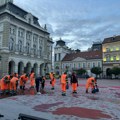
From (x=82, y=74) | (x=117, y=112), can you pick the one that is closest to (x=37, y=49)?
(x=82, y=74)

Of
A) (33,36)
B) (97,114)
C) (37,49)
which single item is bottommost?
(97,114)

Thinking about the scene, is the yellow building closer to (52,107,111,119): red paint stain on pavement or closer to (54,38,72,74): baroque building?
(54,38,72,74): baroque building

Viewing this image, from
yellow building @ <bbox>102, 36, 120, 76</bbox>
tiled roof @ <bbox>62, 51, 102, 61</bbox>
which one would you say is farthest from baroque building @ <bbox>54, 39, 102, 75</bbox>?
yellow building @ <bbox>102, 36, 120, 76</bbox>

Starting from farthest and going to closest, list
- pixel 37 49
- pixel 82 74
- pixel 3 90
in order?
pixel 82 74 < pixel 37 49 < pixel 3 90

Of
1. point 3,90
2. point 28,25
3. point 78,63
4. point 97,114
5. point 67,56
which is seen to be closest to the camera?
point 97,114

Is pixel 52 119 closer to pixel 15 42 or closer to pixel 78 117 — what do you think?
Answer: pixel 78 117

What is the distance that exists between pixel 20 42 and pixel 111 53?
3489 cm

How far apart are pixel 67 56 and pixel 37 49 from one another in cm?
3154

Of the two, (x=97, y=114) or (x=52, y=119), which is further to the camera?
(x=97, y=114)

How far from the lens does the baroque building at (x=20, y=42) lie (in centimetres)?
4566

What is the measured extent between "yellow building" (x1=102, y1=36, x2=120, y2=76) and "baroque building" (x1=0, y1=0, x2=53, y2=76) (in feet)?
74.1

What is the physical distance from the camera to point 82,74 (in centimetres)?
7544

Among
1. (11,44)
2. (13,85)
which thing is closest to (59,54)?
(11,44)

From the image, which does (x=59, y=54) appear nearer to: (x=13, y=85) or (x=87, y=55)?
A: (x=87, y=55)
